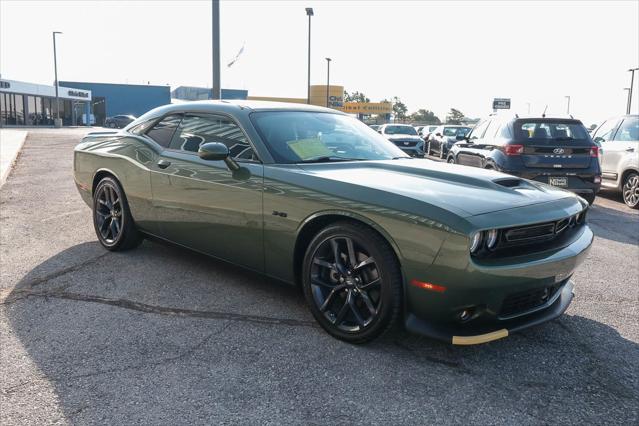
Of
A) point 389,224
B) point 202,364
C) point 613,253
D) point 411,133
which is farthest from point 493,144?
point 411,133

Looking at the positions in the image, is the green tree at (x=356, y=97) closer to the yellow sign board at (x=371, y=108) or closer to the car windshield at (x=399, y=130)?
the yellow sign board at (x=371, y=108)

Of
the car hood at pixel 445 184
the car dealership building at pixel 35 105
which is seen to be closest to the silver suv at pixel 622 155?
the car hood at pixel 445 184

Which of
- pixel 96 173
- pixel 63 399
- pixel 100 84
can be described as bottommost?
pixel 63 399

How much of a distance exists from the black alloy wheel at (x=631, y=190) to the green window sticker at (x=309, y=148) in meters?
7.35

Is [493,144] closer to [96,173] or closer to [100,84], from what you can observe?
[96,173]

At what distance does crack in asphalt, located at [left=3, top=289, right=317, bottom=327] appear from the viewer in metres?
3.58

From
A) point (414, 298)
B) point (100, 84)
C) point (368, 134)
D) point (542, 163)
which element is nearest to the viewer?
point (414, 298)

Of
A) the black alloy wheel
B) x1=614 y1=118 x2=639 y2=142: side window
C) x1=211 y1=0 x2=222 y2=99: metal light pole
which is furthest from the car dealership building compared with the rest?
the black alloy wheel

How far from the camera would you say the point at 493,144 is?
8.52 metres

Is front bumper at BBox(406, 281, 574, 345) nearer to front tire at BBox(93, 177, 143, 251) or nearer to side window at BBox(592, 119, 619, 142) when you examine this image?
front tire at BBox(93, 177, 143, 251)

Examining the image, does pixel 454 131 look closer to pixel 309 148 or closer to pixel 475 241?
pixel 309 148

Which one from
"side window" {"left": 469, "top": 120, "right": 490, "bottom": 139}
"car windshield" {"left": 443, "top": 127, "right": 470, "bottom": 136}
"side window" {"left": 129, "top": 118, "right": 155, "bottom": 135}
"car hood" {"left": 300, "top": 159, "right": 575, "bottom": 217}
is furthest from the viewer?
"car windshield" {"left": 443, "top": 127, "right": 470, "bottom": 136}

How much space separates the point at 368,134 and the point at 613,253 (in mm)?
3149

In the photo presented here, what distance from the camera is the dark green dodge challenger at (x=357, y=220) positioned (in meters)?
2.80
